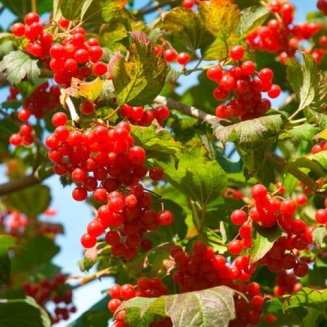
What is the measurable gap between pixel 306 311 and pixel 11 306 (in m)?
0.96

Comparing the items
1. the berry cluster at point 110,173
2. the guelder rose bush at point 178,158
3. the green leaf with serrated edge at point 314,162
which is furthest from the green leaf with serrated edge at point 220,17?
the berry cluster at point 110,173

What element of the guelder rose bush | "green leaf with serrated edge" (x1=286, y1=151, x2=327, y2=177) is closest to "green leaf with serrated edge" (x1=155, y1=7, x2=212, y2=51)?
the guelder rose bush

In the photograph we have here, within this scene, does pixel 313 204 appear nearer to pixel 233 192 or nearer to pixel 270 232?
pixel 233 192

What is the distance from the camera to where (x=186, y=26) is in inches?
83.4

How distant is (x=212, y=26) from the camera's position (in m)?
1.99

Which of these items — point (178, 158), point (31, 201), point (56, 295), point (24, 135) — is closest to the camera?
point (178, 158)

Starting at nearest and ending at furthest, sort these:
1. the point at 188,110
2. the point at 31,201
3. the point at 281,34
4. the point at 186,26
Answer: the point at 188,110, the point at 186,26, the point at 281,34, the point at 31,201

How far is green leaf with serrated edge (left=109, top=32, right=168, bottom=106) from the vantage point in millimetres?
1593

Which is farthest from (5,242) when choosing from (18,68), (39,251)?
(39,251)

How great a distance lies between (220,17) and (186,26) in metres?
0.18

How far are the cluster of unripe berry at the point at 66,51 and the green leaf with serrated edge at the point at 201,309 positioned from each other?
65 centimetres

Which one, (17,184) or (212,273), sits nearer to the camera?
(212,273)

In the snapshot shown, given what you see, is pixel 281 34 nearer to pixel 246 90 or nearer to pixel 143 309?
pixel 246 90

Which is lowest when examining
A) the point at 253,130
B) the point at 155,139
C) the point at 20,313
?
the point at 20,313
